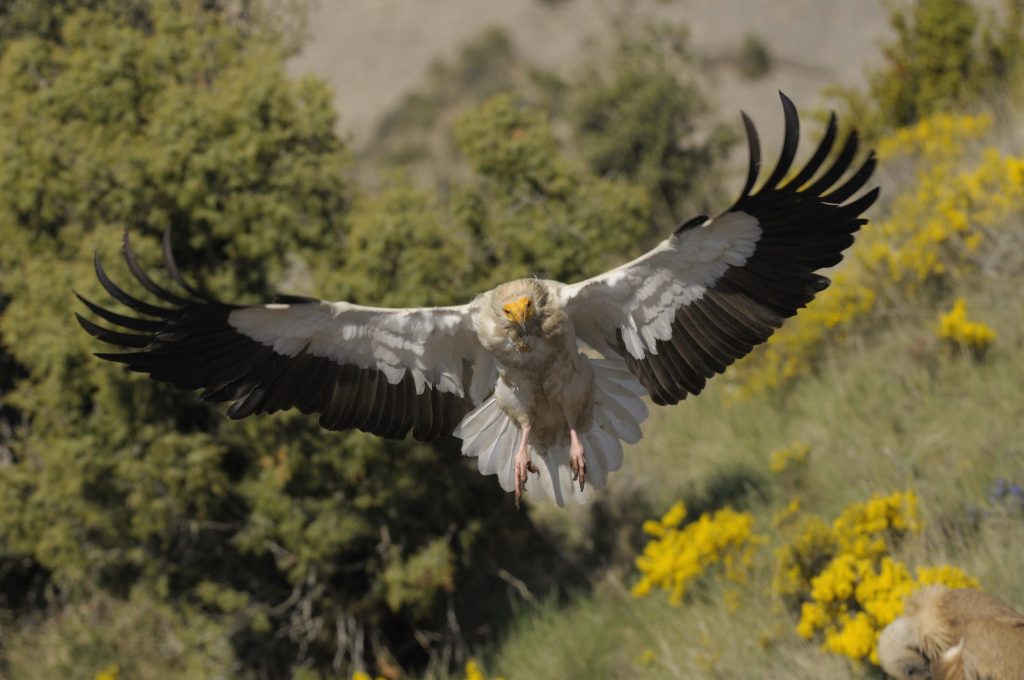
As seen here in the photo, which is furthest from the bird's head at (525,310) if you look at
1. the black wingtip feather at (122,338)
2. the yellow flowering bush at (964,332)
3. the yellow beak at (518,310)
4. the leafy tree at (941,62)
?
the leafy tree at (941,62)

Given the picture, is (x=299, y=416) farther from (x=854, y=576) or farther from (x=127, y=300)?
(x=854, y=576)

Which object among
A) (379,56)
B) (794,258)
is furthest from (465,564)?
(379,56)

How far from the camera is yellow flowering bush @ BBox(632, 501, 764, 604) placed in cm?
597

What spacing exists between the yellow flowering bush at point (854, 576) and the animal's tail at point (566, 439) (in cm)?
99

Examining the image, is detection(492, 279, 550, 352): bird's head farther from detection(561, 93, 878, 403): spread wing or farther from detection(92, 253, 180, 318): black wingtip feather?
detection(92, 253, 180, 318): black wingtip feather

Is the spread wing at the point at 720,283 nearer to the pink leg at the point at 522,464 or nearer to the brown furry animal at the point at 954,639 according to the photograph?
the pink leg at the point at 522,464

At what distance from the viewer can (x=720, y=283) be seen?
16.2 feet

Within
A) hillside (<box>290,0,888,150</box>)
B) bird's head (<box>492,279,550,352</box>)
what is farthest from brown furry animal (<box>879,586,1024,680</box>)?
hillside (<box>290,0,888,150</box>)

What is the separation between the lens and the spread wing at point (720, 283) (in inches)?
181

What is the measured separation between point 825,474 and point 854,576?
168cm

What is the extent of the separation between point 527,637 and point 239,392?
9.46ft

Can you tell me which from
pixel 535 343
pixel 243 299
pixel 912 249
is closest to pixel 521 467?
pixel 535 343

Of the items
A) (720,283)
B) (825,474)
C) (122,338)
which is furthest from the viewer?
(825,474)

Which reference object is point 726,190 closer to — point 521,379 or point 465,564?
point 465,564
